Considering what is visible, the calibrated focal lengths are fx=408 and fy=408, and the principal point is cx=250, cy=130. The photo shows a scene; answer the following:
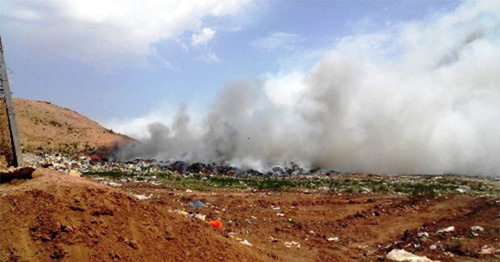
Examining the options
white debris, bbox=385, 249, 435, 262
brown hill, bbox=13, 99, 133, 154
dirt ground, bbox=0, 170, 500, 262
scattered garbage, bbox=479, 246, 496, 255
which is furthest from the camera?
brown hill, bbox=13, 99, 133, 154

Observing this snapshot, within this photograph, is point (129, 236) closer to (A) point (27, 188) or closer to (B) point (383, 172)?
(A) point (27, 188)

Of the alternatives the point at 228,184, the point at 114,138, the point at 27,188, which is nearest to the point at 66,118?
the point at 114,138

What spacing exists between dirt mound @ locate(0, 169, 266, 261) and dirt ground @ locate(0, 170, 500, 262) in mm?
14

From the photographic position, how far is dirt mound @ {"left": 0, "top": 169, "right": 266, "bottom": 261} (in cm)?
567

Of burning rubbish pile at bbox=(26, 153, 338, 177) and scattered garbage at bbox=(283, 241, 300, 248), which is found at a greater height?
burning rubbish pile at bbox=(26, 153, 338, 177)

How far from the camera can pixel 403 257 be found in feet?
26.6

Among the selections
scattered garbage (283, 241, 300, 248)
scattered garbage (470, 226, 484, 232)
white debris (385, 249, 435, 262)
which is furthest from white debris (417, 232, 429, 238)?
scattered garbage (283, 241, 300, 248)

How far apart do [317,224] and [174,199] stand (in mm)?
5310

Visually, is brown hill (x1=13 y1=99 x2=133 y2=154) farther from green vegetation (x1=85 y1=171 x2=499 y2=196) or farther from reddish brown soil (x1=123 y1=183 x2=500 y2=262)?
reddish brown soil (x1=123 y1=183 x2=500 y2=262)

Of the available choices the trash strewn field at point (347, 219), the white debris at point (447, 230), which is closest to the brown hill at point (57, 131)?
the trash strewn field at point (347, 219)

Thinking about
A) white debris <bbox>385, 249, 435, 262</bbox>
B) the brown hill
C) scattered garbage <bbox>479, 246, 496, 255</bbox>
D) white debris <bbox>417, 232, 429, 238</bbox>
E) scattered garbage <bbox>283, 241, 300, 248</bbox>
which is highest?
the brown hill

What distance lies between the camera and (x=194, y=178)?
74.0 ft

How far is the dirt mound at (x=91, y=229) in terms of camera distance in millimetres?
5668

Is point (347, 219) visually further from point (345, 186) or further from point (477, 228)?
point (345, 186)
